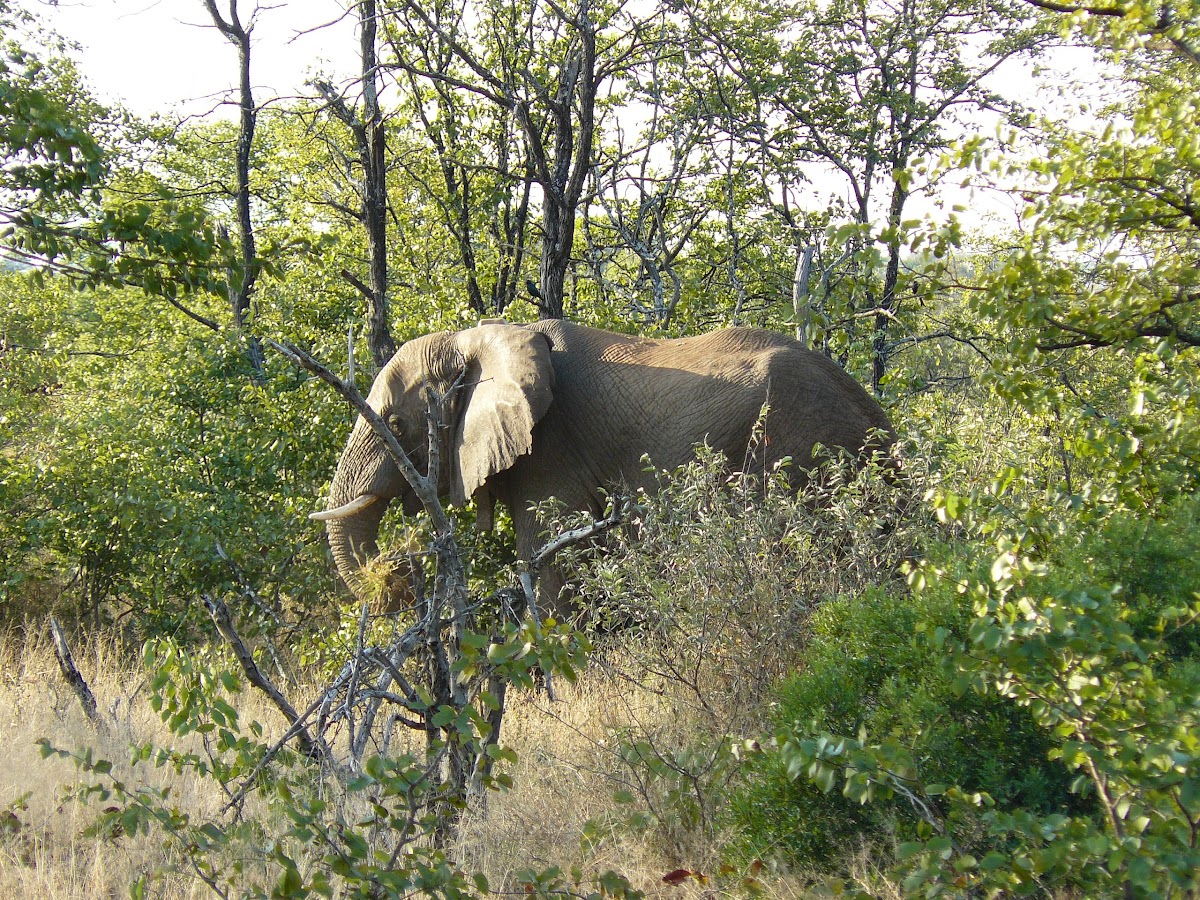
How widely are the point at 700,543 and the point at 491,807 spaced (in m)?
1.52

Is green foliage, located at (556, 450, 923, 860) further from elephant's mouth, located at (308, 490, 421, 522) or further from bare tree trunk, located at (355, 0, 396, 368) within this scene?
bare tree trunk, located at (355, 0, 396, 368)

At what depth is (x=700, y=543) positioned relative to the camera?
5.47 m

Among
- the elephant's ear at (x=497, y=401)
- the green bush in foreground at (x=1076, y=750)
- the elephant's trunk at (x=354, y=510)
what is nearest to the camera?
the green bush in foreground at (x=1076, y=750)

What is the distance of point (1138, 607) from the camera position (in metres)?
4.24

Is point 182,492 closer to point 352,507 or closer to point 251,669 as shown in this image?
point 352,507

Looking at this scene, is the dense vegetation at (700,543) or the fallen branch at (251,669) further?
the fallen branch at (251,669)

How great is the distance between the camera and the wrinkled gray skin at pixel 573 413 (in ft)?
26.4

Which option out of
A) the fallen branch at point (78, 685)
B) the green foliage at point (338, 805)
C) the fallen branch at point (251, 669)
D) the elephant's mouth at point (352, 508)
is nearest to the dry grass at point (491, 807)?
the fallen branch at point (78, 685)

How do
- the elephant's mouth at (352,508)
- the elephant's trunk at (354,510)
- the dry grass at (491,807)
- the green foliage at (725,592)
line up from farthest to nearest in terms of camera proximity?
the elephant's trunk at (354,510) → the elephant's mouth at (352,508) → the green foliage at (725,592) → the dry grass at (491,807)

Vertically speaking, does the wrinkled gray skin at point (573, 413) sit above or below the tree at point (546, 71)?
below

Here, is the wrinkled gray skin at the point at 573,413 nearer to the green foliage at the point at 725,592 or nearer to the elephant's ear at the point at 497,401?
the elephant's ear at the point at 497,401

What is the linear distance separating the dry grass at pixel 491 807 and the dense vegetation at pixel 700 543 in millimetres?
83

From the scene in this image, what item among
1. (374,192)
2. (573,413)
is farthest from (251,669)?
(374,192)

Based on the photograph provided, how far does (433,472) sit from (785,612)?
6.69 feet
